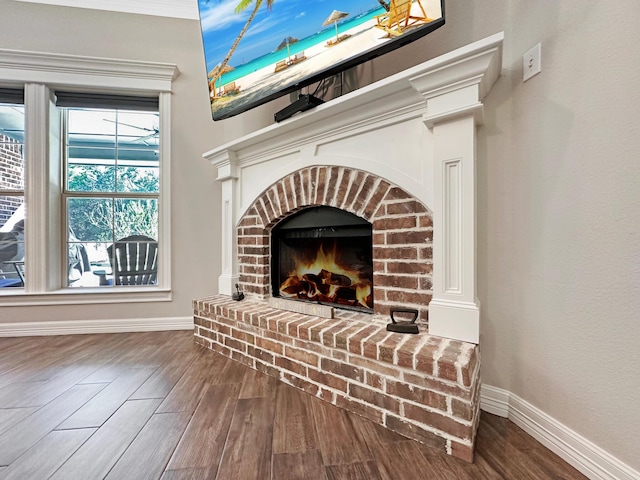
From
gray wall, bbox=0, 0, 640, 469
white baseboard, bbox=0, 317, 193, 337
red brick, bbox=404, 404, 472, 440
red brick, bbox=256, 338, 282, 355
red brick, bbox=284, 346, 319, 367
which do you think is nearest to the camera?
gray wall, bbox=0, 0, 640, 469

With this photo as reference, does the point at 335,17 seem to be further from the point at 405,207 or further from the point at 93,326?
the point at 93,326

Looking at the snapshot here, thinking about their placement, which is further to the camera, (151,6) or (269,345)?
(151,6)

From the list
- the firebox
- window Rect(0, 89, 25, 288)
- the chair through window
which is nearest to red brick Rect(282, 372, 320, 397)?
the firebox

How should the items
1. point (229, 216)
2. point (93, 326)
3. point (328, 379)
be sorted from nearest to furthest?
point (328, 379) < point (229, 216) < point (93, 326)

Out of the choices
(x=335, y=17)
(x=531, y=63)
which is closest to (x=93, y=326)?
(x=335, y=17)

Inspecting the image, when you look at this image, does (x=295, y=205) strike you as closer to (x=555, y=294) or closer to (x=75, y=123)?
(x=555, y=294)

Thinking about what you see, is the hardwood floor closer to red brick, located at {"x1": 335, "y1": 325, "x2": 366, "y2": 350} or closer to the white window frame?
red brick, located at {"x1": 335, "y1": 325, "x2": 366, "y2": 350}

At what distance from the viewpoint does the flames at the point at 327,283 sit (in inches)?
67.5

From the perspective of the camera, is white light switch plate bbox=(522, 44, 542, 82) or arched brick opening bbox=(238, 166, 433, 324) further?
arched brick opening bbox=(238, 166, 433, 324)

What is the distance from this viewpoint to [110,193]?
266 cm

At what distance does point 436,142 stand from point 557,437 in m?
1.25

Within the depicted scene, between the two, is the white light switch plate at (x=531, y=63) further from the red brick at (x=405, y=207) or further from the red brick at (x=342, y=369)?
the red brick at (x=342, y=369)

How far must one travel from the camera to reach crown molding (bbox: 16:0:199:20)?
2490 mm

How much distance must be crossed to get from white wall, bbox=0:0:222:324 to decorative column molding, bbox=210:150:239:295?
39cm
